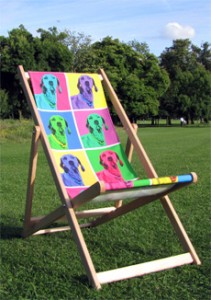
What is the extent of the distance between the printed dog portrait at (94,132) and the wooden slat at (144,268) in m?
1.21

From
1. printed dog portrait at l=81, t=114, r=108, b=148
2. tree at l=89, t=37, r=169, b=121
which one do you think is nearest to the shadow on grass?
printed dog portrait at l=81, t=114, r=108, b=148

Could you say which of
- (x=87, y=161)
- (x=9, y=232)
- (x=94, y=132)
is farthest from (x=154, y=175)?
(x=9, y=232)

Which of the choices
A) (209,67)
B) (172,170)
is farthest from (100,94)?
(209,67)

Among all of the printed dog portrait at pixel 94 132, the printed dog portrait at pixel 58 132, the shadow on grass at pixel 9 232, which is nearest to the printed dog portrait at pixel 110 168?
the printed dog portrait at pixel 94 132

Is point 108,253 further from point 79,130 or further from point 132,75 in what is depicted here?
point 132,75

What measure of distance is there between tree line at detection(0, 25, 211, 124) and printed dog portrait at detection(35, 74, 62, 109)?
24.4 meters

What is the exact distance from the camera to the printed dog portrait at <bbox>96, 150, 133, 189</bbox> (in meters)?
3.61

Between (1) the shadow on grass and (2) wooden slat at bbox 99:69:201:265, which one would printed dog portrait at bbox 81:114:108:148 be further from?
(1) the shadow on grass

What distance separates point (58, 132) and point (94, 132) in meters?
0.39

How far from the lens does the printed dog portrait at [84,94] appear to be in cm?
389

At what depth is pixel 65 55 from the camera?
31.8 metres

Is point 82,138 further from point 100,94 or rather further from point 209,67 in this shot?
point 209,67

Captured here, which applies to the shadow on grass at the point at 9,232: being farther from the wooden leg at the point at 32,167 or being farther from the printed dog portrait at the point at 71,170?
the printed dog portrait at the point at 71,170

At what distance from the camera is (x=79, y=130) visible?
379 cm
